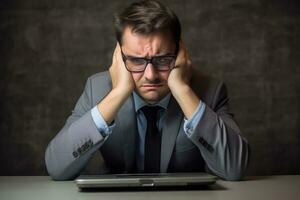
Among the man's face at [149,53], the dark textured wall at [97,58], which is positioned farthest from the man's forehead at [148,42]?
the dark textured wall at [97,58]

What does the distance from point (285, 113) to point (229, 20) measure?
21.1 inches

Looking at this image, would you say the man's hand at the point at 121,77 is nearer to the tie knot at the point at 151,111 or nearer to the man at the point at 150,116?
the man at the point at 150,116

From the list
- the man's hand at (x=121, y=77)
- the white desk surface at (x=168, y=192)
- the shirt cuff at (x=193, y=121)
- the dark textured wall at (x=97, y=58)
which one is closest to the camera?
the white desk surface at (x=168, y=192)

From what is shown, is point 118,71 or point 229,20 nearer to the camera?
point 118,71

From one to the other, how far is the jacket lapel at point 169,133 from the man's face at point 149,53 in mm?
76

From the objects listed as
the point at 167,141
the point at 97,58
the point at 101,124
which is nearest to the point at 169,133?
the point at 167,141

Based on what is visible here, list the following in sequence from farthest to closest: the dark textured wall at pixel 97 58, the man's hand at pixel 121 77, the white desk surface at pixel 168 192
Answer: the dark textured wall at pixel 97 58 → the man's hand at pixel 121 77 → the white desk surface at pixel 168 192

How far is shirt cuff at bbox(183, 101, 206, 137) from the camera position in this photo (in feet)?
4.93

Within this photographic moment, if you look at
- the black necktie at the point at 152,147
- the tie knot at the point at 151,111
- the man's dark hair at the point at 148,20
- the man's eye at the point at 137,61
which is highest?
the man's dark hair at the point at 148,20

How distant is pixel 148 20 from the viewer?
64.8 inches

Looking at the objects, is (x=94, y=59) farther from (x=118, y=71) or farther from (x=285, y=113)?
(x=285, y=113)

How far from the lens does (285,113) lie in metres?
2.44

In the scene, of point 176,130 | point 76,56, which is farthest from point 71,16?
point 176,130

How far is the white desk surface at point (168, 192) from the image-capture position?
3.66ft
